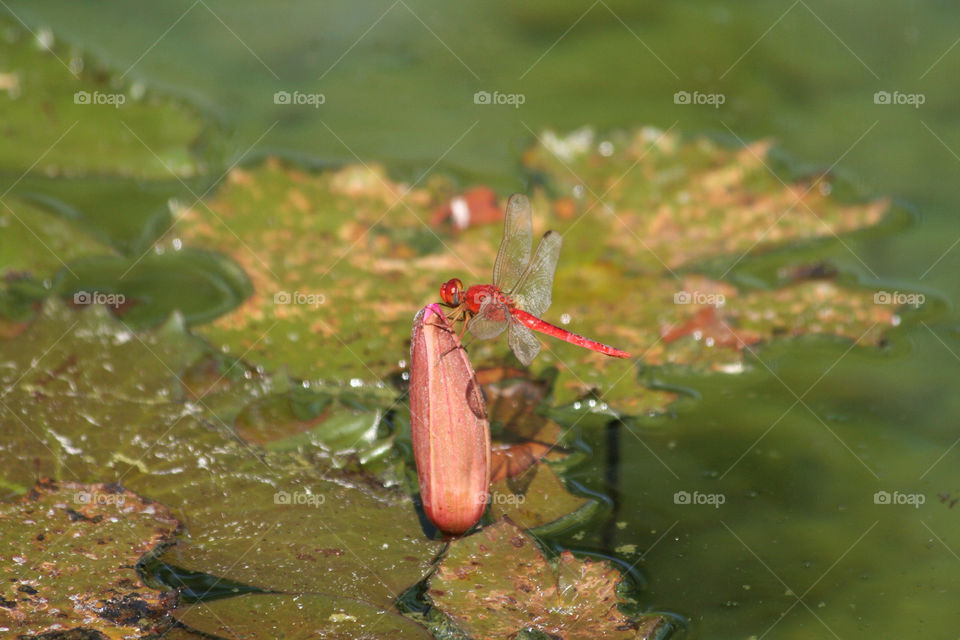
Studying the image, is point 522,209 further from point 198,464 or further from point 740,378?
point 198,464

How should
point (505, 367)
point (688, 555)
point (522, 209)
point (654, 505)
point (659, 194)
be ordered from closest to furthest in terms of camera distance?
point (688, 555)
point (654, 505)
point (522, 209)
point (505, 367)
point (659, 194)

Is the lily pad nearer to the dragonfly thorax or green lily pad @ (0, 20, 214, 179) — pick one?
green lily pad @ (0, 20, 214, 179)

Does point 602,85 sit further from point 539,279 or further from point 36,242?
point 36,242

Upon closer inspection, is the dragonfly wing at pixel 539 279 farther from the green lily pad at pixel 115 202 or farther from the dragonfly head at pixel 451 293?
the green lily pad at pixel 115 202

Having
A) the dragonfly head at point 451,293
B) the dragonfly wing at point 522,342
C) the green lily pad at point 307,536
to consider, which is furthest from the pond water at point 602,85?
the green lily pad at point 307,536

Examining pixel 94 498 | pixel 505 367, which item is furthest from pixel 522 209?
pixel 94 498

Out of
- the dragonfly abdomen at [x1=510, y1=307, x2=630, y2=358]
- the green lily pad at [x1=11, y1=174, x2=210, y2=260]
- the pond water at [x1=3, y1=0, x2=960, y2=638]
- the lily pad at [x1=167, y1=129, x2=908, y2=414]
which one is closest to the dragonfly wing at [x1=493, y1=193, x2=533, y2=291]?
the dragonfly abdomen at [x1=510, y1=307, x2=630, y2=358]
